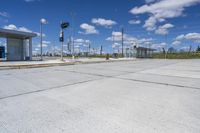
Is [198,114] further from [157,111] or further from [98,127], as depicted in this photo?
[98,127]

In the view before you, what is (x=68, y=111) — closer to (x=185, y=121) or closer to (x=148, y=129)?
(x=148, y=129)

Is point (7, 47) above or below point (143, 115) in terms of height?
above

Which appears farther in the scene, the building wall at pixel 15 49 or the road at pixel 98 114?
the building wall at pixel 15 49

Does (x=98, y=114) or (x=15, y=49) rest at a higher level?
(x=15, y=49)

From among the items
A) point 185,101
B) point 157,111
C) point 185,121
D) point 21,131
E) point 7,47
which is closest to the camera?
point 21,131

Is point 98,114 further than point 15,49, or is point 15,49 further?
point 15,49

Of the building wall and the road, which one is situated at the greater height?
the building wall

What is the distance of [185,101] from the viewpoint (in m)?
5.18

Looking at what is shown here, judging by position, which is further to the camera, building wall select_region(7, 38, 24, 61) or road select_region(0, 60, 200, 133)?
building wall select_region(7, 38, 24, 61)

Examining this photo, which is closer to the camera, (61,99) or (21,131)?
(21,131)

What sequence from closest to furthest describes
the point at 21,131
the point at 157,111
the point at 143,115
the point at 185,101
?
1. the point at 21,131
2. the point at 143,115
3. the point at 157,111
4. the point at 185,101

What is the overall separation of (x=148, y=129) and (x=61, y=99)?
3.00 meters

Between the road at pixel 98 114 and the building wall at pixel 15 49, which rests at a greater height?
the building wall at pixel 15 49

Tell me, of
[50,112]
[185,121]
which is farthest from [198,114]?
[50,112]
